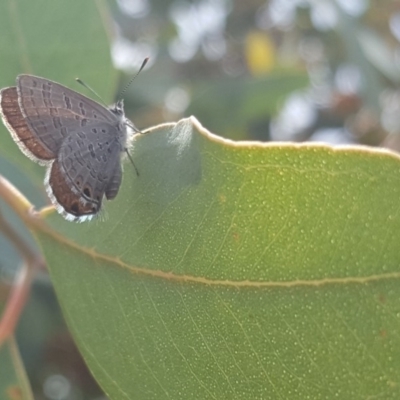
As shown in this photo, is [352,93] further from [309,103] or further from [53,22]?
[53,22]

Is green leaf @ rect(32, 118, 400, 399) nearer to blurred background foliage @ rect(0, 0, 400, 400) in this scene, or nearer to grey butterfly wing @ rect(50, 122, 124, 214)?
grey butterfly wing @ rect(50, 122, 124, 214)

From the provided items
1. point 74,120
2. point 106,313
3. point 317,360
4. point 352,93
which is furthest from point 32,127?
point 352,93

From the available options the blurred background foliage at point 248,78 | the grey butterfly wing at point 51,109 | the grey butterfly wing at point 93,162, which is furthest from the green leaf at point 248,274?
the blurred background foliage at point 248,78

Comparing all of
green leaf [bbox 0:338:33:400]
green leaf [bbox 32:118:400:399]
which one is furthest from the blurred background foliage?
green leaf [bbox 32:118:400:399]

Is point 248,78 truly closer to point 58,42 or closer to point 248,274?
point 58,42

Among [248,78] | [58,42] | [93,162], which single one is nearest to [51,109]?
[93,162]
